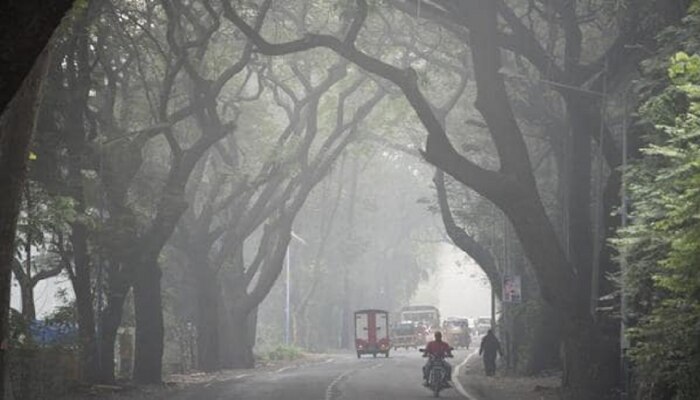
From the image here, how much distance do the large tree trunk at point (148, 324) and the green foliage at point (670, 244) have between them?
560 inches

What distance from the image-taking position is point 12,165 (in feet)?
50.3

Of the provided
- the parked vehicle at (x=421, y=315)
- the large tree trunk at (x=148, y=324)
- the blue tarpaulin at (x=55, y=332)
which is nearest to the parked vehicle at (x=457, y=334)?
the parked vehicle at (x=421, y=315)

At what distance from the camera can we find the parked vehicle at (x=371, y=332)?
6041 centimetres

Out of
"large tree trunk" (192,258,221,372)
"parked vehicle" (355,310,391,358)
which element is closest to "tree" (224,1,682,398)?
"large tree trunk" (192,258,221,372)

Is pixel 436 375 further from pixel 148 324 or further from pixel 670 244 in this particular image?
pixel 670 244

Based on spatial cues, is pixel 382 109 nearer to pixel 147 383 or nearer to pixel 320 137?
pixel 320 137

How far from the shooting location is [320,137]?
5566 cm

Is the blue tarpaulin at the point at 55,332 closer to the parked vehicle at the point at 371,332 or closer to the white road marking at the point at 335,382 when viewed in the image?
the white road marking at the point at 335,382

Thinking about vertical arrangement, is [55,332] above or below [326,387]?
above

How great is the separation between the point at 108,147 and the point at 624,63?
12446mm

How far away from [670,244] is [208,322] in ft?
82.4

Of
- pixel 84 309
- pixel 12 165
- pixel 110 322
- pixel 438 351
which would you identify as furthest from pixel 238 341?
pixel 12 165

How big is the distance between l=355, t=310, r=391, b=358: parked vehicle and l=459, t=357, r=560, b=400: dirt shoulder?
21.4m

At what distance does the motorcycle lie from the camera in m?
26.2
